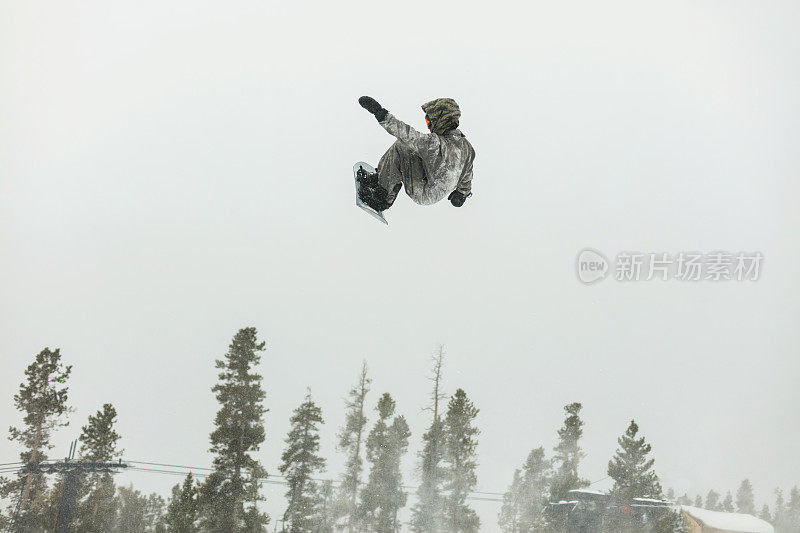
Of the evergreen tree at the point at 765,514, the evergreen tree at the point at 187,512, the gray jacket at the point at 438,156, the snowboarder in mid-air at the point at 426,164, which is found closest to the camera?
the gray jacket at the point at 438,156

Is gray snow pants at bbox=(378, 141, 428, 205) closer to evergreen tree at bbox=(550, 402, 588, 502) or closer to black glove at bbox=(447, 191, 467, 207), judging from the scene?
black glove at bbox=(447, 191, 467, 207)

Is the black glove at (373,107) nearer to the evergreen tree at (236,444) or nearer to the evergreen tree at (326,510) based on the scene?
the evergreen tree at (236,444)

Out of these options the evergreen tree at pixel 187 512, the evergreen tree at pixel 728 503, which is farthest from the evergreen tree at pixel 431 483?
the evergreen tree at pixel 728 503

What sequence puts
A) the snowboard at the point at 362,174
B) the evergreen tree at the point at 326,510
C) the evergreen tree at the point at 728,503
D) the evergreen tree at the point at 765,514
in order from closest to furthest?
the snowboard at the point at 362,174, the evergreen tree at the point at 326,510, the evergreen tree at the point at 728,503, the evergreen tree at the point at 765,514

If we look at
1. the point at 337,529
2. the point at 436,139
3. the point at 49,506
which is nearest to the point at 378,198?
the point at 436,139

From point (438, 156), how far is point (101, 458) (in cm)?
Result: 3327

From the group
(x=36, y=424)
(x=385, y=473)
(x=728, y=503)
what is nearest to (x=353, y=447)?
(x=385, y=473)

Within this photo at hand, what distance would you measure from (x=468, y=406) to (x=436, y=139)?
28603 millimetres

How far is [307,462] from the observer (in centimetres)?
3197

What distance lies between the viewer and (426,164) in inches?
289

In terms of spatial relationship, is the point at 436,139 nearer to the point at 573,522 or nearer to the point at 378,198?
the point at 378,198

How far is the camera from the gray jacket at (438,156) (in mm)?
6768

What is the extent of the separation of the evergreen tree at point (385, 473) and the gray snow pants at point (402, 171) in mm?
28680

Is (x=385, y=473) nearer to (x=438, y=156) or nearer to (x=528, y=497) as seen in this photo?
(x=528, y=497)
